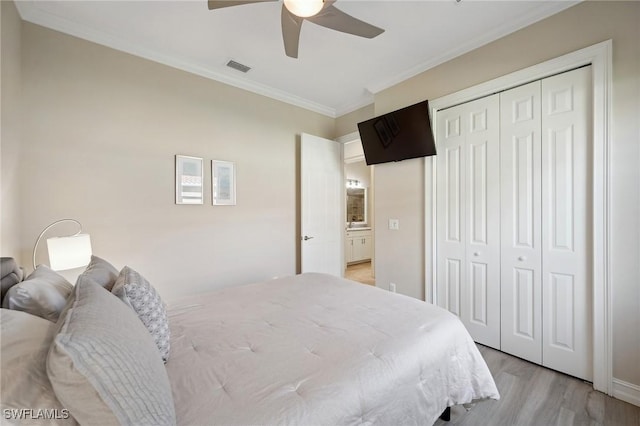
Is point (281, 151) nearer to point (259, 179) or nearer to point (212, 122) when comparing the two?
point (259, 179)

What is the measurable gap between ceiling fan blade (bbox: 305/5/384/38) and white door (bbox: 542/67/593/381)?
1.47m

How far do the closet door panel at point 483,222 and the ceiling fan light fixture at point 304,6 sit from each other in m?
1.79

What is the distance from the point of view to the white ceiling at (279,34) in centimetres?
202

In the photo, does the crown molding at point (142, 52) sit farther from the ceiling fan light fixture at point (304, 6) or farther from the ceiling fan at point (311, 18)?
the ceiling fan light fixture at point (304, 6)

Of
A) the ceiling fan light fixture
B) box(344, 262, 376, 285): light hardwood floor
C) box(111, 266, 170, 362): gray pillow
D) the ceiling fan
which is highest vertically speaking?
the ceiling fan

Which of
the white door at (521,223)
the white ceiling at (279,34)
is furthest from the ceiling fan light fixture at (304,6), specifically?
the white door at (521,223)

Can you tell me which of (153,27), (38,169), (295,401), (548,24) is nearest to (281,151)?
(153,27)

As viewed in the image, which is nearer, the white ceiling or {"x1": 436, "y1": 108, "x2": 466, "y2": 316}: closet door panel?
the white ceiling

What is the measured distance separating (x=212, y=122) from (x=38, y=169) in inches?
59.1

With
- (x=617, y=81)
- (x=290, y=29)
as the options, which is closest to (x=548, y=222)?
(x=617, y=81)

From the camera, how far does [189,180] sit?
279 cm

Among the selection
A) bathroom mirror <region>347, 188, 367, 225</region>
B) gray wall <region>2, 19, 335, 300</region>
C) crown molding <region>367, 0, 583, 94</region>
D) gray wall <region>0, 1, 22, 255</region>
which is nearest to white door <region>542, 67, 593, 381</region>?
crown molding <region>367, 0, 583, 94</region>

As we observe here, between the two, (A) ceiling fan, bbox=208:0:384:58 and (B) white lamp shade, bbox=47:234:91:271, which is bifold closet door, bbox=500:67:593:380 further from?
(B) white lamp shade, bbox=47:234:91:271

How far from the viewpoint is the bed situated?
2.11ft
